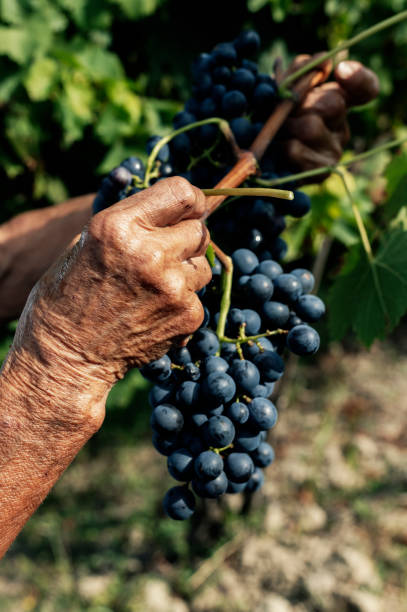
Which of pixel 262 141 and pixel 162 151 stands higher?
pixel 162 151

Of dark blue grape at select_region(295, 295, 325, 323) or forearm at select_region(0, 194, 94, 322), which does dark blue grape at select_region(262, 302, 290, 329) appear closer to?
dark blue grape at select_region(295, 295, 325, 323)

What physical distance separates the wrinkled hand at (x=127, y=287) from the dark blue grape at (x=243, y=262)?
0.15 m

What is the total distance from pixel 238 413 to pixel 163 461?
2911 mm

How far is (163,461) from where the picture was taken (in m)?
3.72

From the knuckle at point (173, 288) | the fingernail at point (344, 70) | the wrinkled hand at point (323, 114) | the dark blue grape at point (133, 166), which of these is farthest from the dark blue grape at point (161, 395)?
the fingernail at point (344, 70)

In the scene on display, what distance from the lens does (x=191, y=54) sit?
294cm

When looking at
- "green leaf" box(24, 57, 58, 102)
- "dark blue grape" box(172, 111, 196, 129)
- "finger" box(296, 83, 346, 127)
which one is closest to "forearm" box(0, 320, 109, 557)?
"dark blue grape" box(172, 111, 196, 129)

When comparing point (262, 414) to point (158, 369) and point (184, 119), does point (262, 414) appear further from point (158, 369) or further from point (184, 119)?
point (184, 119)

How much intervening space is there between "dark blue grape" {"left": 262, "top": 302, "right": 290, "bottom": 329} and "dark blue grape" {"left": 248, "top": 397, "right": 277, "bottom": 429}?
0.18 meters

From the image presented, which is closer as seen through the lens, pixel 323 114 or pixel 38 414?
pixel 38 414

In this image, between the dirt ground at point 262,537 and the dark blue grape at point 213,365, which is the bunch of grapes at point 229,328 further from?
the dirt ground at point 262,537

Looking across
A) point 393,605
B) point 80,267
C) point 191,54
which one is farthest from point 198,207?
point 393,605

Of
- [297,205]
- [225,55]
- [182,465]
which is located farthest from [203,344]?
[225,55]

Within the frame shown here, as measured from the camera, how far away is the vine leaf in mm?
1319
